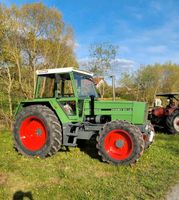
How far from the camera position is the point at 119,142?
6.56 metres

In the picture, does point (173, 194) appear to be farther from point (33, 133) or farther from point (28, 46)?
point (28, 46)

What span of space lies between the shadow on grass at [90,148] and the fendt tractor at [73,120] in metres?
0.52

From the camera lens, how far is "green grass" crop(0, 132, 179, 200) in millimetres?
4793

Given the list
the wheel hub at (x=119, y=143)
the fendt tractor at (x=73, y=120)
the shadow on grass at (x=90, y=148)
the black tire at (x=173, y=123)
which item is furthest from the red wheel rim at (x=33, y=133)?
the black tire at (x=173, y=123)

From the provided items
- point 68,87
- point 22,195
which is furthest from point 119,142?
point 22,195

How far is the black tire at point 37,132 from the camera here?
6969 mm

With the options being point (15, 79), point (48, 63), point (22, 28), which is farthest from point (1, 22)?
point (48, 63)

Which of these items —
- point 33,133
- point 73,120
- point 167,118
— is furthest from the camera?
point 167,118

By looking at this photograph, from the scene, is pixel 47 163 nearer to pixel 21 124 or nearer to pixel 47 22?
pixel 21 124

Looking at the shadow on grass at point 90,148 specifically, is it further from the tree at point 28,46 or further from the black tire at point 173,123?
the tree at point 28,46

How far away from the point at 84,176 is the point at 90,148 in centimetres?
250

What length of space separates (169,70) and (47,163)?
2916 centimetres

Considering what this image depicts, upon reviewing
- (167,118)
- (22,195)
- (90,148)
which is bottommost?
(22,195)

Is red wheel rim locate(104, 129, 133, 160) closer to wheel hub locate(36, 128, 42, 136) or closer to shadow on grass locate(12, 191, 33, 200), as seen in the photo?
wheel hub locate(36, 128, 42, 136)
